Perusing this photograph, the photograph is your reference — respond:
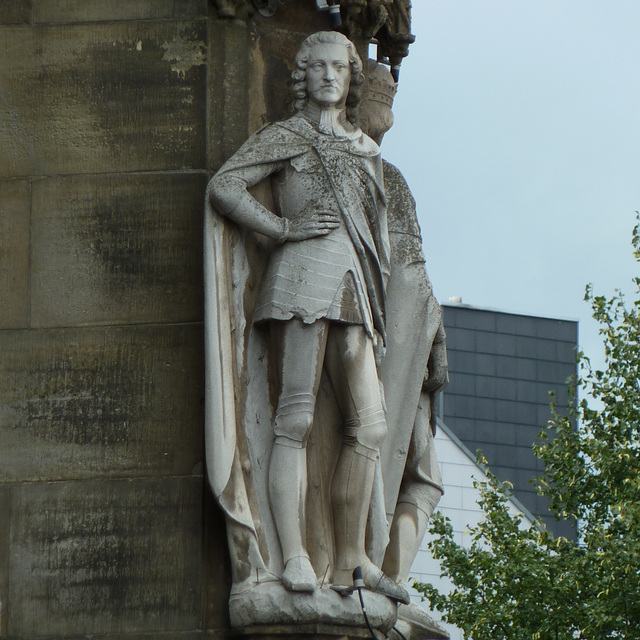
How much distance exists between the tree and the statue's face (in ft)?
45.6

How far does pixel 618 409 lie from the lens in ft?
87.7

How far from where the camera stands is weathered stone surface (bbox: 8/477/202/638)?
10.4 meters

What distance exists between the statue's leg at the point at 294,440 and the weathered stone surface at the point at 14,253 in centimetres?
156

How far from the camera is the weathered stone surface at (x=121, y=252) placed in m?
10.9

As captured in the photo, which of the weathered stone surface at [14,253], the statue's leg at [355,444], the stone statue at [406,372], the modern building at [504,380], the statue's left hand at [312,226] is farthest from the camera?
the modern building at [504,380]

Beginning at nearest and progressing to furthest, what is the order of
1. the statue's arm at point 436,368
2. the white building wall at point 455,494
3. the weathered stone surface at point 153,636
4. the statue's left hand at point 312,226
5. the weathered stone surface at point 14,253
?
the weathered stone surface at point 153,636 → the statue's left hand at point 312,226 → the weathered stone surface at point 14,253 → the statue's arm at point 436,368 → the white building wall at point 455,494

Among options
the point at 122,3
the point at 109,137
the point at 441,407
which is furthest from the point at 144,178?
the point at 441,407

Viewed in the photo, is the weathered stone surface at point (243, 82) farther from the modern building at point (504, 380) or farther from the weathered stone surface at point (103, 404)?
the modern building at point (504, 380)

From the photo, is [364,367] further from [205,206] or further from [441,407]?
[441,407]

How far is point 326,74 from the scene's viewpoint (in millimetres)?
10945

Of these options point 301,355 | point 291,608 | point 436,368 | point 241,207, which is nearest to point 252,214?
point 241,207

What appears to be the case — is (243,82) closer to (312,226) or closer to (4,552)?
(312,226)

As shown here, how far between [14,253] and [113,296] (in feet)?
2.21

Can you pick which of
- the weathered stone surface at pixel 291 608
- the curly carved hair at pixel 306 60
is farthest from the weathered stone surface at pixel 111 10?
the weathered stone surface at pixel 291 608
